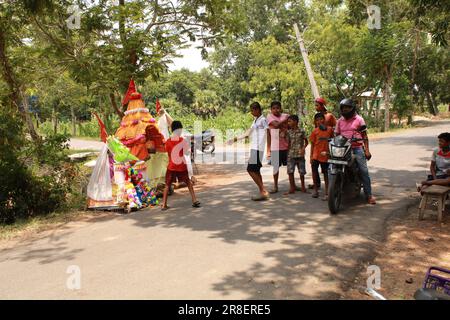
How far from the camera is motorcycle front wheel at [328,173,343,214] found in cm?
598

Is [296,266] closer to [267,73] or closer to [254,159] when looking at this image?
[254,159]

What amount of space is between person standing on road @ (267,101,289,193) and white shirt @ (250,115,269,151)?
195mm

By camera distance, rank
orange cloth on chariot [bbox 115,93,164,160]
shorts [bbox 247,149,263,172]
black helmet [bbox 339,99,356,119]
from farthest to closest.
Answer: orange cloth on chariot [bbox 115,93,164,160] → shorts [bbox 247,149,263,172] → black helmet [bbox 339,99,356,119]

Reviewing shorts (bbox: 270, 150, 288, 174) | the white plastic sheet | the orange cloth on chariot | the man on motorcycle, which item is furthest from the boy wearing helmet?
the white plastic sheet

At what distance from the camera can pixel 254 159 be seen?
7.20 metres

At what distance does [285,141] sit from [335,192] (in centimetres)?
180

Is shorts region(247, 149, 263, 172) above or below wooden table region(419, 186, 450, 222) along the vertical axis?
above

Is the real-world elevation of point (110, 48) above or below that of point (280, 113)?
above

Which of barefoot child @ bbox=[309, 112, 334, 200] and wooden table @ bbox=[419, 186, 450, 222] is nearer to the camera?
wooden table @ bbox=[419, 186, 450, 222]

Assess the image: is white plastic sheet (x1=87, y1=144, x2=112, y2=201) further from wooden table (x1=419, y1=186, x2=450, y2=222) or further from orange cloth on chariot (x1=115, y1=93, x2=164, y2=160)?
wooden table (x1=419, y1=186, x2=450, y2=222)

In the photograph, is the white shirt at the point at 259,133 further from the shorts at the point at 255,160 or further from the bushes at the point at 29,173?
the bushes at the point at 29,173

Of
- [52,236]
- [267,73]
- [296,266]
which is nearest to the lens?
[296,266]

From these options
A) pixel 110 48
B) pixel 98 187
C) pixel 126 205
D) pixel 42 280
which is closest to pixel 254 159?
pixel 126 205

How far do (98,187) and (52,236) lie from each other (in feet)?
6.06
